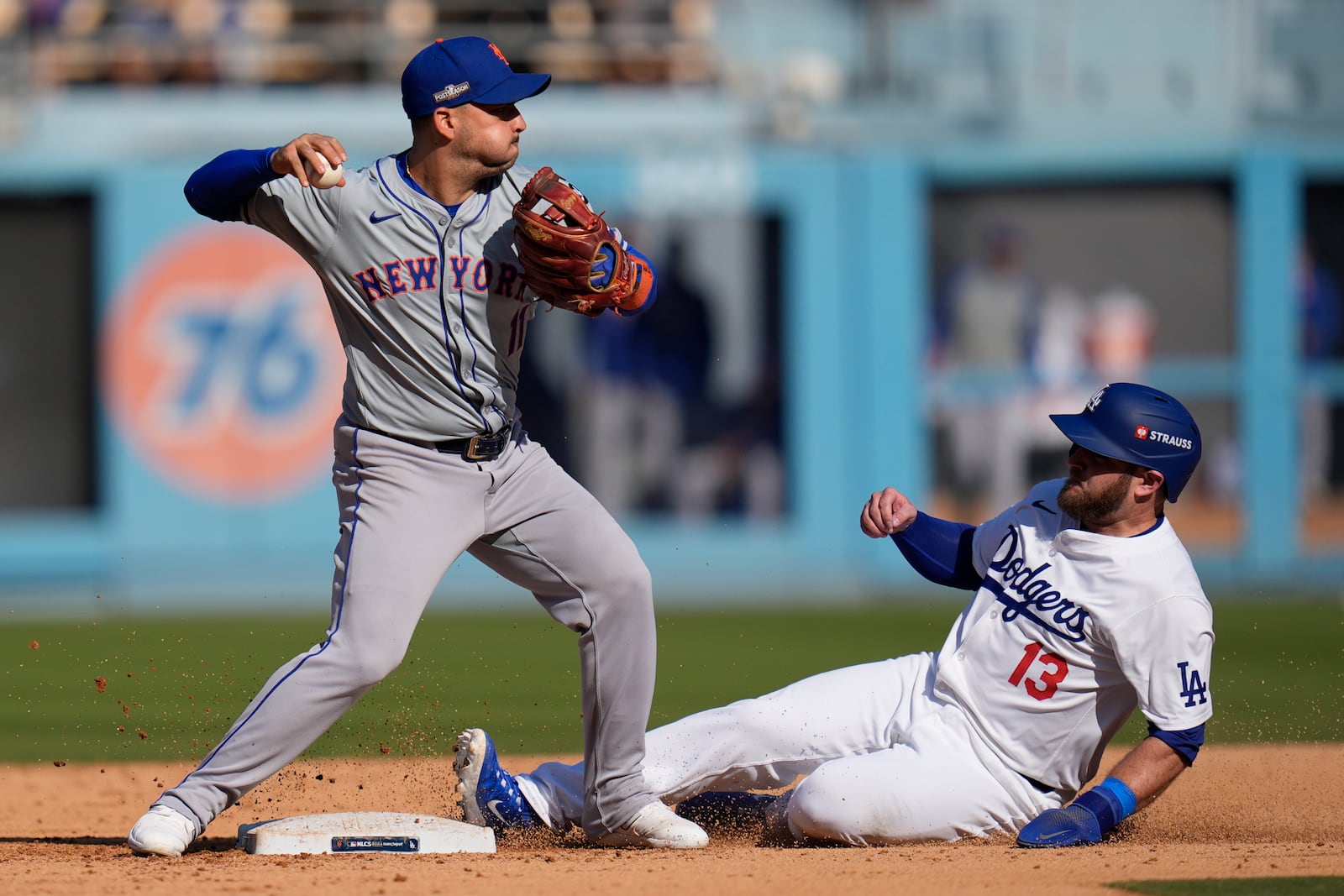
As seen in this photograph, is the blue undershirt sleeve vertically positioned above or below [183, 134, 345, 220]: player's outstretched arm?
below

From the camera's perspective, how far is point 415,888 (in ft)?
11.7

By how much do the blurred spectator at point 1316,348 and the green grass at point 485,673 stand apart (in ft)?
6.49

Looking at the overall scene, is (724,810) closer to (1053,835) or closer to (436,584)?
(1053,835)

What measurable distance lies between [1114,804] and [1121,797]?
0.9 inches

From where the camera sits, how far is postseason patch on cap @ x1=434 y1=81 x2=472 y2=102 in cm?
392

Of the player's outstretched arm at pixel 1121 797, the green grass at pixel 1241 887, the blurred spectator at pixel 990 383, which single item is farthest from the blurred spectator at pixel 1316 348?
the green grass at pixel 1241 887

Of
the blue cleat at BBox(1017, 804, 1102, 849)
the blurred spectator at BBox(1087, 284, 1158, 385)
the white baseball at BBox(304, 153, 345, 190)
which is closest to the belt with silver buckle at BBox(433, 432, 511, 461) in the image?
the white baseball at BBox(304, 153, 345, 190)

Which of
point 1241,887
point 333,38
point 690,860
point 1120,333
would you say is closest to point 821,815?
point 690,860

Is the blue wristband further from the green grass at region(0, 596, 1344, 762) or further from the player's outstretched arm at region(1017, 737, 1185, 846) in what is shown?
the green grass at region(0, 596, 1344, 762)

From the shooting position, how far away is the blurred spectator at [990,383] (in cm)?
1163

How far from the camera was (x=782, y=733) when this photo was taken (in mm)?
4168

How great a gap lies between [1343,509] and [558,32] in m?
6.77

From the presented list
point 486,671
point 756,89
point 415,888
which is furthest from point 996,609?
point 756,89

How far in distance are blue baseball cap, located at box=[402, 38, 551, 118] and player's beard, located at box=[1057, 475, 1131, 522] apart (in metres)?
1.63
